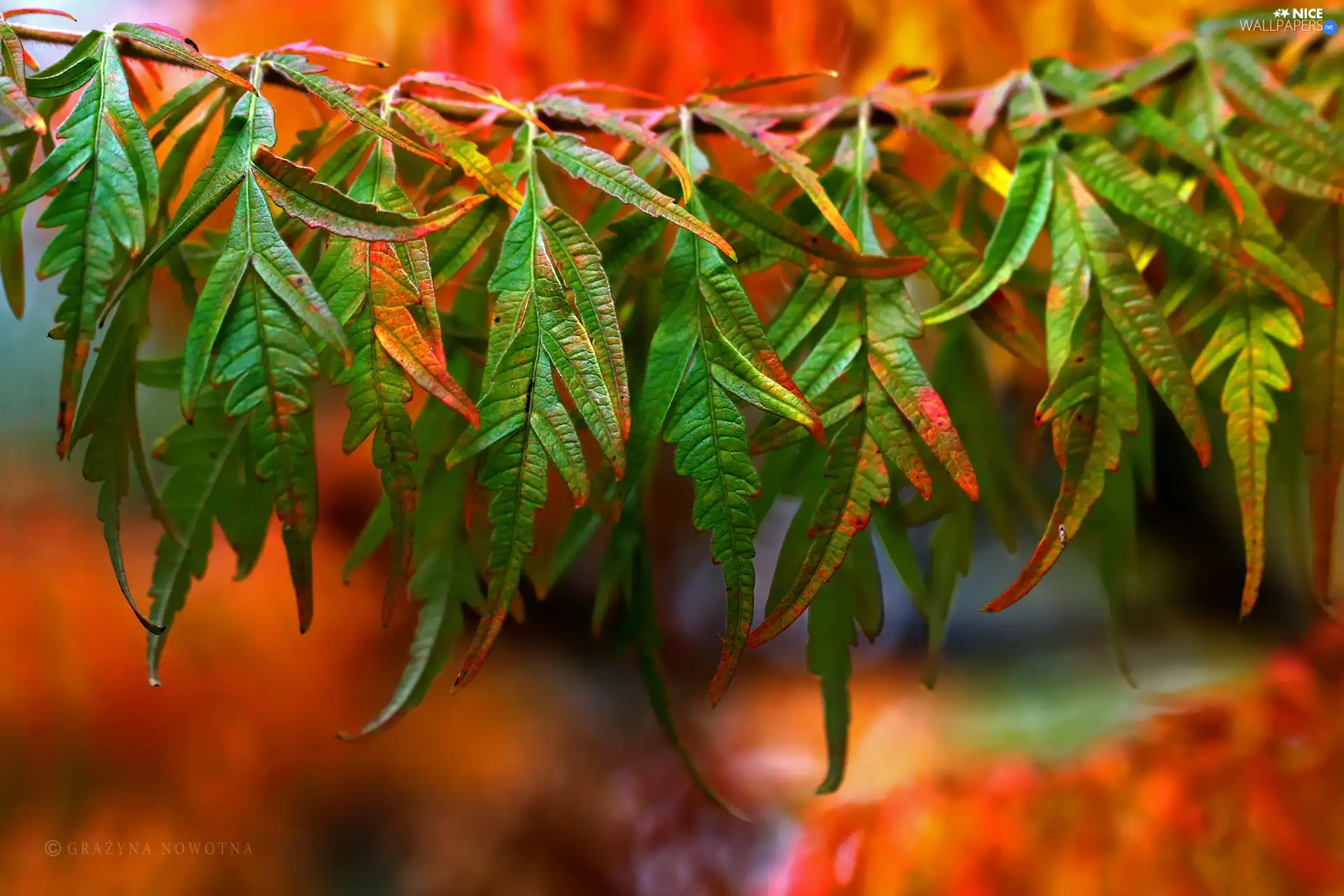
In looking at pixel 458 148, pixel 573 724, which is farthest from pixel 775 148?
pixel 573 724

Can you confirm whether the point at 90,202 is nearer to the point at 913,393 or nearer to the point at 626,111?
the point at 626,111

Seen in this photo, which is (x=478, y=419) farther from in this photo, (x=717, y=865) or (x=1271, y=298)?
(x=717, y=865)

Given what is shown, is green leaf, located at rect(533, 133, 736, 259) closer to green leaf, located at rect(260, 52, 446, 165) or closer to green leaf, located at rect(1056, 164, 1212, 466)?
green leaf, located at rect(260, 52, 446, 165)

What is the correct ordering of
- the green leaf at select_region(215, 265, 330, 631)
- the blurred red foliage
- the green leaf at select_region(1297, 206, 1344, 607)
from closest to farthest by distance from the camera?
the green leaf at select_region(215, 265, 330, 631)
the green leaf at select_region(1297, 206, 1344, 607)
the blurred red foliage

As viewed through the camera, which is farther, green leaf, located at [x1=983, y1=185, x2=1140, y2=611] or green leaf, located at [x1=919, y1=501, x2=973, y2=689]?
green leaf, located at [x1=919, y1=501, x2=973, y2=689]

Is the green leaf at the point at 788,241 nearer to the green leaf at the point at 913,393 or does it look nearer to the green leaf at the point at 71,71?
the green leaf at the point at 913,393

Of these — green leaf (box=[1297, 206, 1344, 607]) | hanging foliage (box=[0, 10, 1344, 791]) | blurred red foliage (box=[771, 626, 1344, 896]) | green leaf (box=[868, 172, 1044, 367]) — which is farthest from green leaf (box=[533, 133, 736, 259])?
blurred red foliage (box=[771, 626, 1344, 896])
